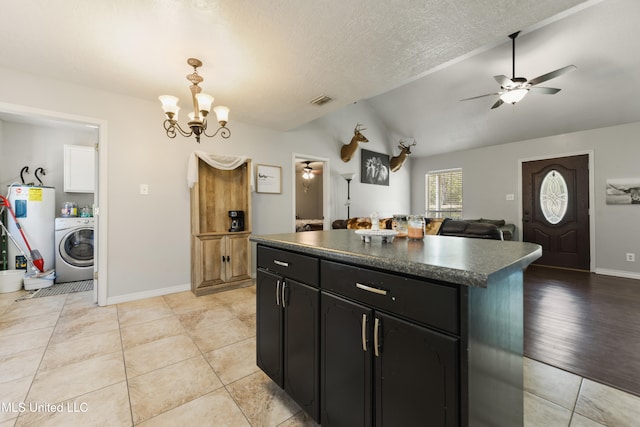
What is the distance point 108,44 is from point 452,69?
14.8 feet

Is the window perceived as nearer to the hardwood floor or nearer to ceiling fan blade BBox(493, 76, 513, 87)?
the hardwood floor

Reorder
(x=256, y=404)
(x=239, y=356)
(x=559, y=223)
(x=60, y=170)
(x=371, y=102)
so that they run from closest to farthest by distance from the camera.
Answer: (x=256, y=404) → (x=239, y=356) → (x=60, y=170) → (x=559, y=223) → (x=371, y=102)

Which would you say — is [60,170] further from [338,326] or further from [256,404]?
[338,326]

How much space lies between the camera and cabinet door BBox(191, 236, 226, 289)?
323 cm

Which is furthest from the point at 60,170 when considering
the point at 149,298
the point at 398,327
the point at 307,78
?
the point at 398,327

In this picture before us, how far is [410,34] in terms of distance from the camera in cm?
195

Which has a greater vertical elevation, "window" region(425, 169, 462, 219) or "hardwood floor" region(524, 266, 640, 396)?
"window" region(425, 169, 462, 219)

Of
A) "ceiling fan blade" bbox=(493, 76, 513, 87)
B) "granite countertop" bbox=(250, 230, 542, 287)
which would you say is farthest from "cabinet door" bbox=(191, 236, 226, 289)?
"ceiling fan blade" bbox=(493, 76, 513, 87)

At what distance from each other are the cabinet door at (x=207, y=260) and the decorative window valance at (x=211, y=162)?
0.74 m

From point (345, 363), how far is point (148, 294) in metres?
3.07

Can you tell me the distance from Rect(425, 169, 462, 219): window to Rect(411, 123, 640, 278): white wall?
203 millimetres

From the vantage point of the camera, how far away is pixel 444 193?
653 centimetres

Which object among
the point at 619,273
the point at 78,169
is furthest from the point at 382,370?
the point at 619,273

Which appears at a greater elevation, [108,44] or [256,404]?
[108,44]
